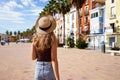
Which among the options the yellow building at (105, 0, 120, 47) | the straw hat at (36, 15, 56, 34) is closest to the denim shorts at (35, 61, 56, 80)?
the straw hat at (36, 15, 56, 34)

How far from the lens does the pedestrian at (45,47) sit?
4.42 meters

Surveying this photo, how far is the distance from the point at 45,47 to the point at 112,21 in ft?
181

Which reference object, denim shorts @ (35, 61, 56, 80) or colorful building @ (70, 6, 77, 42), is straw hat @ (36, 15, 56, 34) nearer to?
denim shorts @ (35, 61, 56, 80)

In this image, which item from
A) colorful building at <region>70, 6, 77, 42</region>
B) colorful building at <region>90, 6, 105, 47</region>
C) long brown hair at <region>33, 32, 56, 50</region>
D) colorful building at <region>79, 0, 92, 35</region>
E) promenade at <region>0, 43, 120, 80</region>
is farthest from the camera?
colorful building at <region>70, 6, 77, 42</region>

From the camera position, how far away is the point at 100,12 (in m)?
66.2

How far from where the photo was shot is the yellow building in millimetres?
57188

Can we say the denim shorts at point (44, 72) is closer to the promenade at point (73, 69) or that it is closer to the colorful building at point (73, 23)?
the promenade at point (73, 69)

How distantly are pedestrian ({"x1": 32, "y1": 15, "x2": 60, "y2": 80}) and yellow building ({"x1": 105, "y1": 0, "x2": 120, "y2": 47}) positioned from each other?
5302 centimetres

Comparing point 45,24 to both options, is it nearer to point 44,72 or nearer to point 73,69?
point 44,72

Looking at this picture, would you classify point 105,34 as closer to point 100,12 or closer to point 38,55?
point 100,12

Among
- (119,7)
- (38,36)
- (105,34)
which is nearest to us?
(38,36)

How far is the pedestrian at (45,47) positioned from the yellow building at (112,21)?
53023 millimetres

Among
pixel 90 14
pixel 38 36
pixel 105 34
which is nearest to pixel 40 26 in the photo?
pixel 38 36

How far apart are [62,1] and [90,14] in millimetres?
10200
